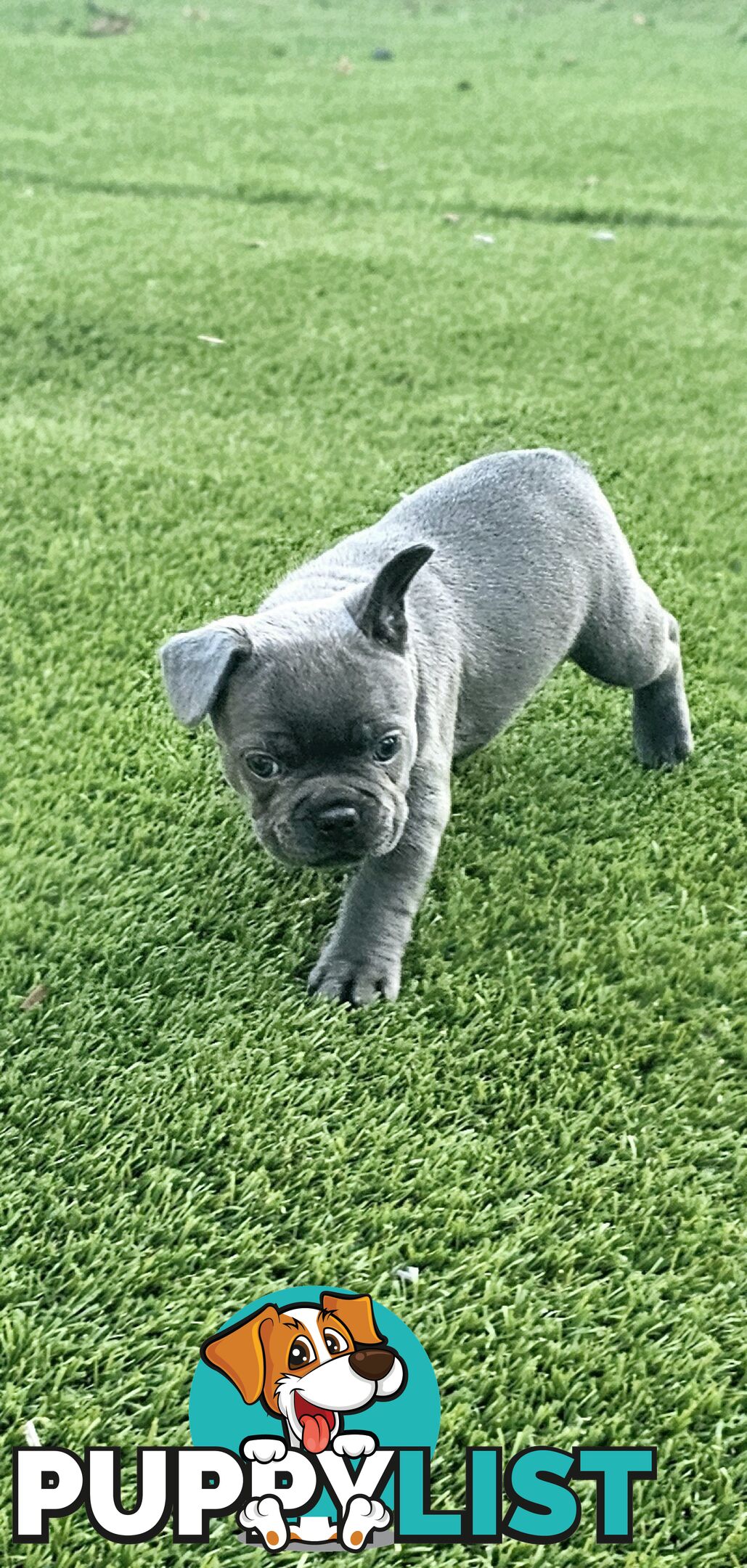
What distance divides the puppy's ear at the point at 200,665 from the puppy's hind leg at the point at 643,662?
126 cm

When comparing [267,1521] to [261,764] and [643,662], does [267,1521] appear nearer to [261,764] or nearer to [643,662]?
[261,764]

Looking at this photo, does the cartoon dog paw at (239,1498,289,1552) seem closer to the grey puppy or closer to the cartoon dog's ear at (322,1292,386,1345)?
the cartoon dog's ear at (322,1292,386,1345)

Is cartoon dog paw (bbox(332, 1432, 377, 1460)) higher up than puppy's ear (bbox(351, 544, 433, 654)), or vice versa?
puppy's ear (bbox(351, 544, 433, 654))

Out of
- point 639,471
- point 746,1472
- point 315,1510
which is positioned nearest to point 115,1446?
point 315,1510

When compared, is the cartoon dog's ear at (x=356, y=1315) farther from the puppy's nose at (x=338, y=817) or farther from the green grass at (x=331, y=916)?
the puppy's nose at (x=338, y=817)

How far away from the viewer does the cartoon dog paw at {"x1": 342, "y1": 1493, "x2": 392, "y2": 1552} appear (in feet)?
6.18

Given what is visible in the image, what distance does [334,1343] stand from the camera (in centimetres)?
208

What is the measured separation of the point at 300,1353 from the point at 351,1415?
12cm

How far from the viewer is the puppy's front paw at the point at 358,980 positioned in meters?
2.79

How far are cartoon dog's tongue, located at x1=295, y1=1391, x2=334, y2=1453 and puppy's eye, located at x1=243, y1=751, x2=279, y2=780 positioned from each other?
3.66ft

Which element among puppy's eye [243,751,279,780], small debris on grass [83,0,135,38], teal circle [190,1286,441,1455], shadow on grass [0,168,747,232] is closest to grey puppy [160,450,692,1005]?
puppy's eye [243,751,279,780]

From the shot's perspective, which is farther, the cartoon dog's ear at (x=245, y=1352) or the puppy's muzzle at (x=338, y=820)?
the puppy's muzzle at (x=338, y=820)

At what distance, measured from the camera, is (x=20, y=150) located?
929 centimetres

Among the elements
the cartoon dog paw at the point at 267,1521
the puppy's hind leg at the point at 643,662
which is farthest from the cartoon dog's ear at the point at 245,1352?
the puppy's hind leg at the point at 643,662
